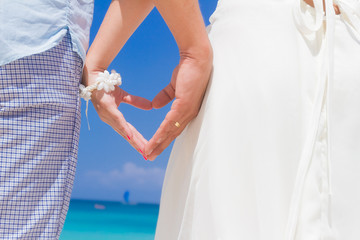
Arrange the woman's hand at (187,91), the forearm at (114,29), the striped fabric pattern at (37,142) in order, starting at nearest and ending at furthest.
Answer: the striped fabric pattern at (37,142), the woman's hand at (187,91), the forearm at (114,29)

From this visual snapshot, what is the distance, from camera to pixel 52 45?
78 centimetres

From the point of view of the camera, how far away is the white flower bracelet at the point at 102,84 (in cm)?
90

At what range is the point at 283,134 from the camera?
0.76m

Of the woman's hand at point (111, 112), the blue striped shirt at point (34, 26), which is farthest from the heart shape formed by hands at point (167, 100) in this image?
the blue striped shirt at point (34, 26)

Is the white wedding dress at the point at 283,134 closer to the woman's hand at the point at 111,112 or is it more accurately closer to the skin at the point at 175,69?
the skin at the point at 175,69

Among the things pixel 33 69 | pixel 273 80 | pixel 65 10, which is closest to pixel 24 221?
pixel 33 69

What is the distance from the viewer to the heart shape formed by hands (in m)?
0.85

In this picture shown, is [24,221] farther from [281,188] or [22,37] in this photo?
[281,188]

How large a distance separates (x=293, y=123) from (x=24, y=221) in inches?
18.3

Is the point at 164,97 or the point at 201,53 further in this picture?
the point at 164,97

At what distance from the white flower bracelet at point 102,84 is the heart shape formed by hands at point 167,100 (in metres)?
0.01

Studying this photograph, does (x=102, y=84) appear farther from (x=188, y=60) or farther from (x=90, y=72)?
(x=188, y=60)

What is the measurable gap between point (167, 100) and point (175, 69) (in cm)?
10

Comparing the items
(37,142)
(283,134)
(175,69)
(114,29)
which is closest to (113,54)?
(114,29)
